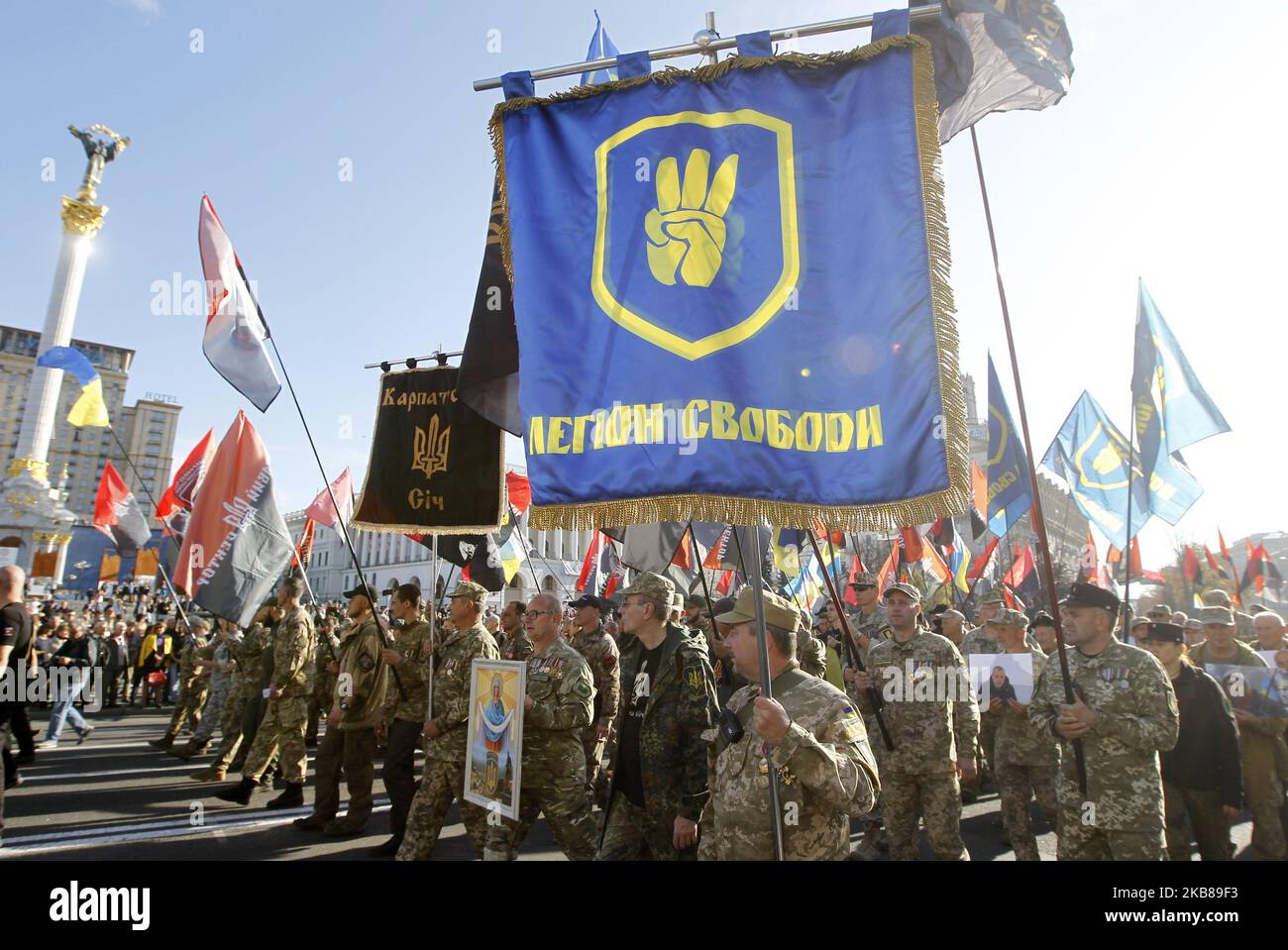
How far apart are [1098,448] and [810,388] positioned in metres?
12.0

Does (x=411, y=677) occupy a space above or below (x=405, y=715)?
above

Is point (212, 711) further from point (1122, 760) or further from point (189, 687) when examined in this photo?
point (1122, 760)

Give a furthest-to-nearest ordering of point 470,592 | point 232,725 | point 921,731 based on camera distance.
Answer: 1. point 232,725
2. point 470,592
3. point 921,731

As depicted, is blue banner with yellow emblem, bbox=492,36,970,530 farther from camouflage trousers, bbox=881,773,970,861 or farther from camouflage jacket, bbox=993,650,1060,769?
camouflage jacket, bbox=993,650,1060,769

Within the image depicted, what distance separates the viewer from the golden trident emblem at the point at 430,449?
682 cm

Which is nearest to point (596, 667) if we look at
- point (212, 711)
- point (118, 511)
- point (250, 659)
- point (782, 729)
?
point (782, 729)

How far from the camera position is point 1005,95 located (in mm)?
3527

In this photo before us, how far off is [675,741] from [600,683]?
273cm

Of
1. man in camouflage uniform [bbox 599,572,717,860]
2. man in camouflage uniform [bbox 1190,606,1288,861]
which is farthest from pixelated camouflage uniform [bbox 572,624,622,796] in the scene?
man in camouflage uniform [bbox 1190,606,1288,861]

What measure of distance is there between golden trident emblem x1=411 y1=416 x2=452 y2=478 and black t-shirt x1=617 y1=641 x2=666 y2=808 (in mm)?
2856

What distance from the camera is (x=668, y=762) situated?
447cm

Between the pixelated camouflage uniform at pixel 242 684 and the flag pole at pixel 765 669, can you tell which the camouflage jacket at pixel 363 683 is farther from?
the flag pole at pixel 765 669

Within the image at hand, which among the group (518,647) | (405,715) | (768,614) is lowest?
(405,715)
